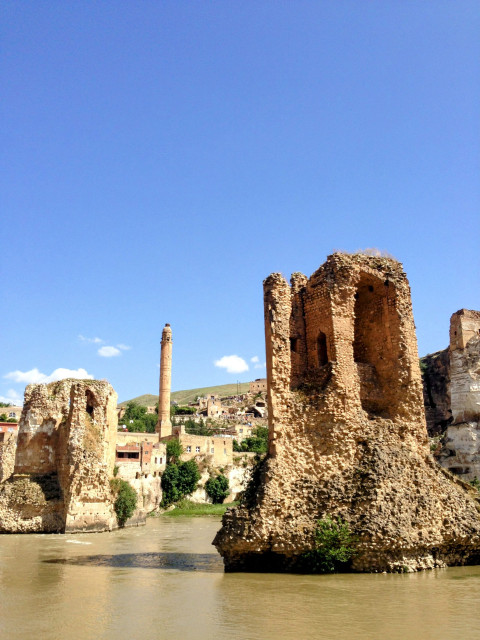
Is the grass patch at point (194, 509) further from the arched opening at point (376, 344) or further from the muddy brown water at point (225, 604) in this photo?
the arched opening at point (376, 344)

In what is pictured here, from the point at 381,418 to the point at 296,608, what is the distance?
6077 millimetres

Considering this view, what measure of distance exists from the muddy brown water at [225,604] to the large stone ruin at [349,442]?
1.93ft

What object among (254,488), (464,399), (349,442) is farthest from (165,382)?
(349,442)

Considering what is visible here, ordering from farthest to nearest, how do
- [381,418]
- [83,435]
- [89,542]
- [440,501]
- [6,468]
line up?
[6,468], [83,435], [89,542], [381,418], [440,501]

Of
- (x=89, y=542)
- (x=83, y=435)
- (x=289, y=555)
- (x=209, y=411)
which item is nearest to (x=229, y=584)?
(x=289, y=555)

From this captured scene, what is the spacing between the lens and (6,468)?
108 feet

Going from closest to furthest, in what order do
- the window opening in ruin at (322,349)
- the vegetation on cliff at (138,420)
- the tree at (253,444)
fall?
the window opening in ruin at (322,349)
the tree at (253,444)
the vegetation on cliff at (138,420)

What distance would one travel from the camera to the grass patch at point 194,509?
4280 cm

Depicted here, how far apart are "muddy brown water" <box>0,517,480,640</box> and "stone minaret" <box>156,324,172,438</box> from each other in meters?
49.6

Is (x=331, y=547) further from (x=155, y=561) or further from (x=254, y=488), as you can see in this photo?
(x=155, y=561)

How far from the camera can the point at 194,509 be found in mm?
45406

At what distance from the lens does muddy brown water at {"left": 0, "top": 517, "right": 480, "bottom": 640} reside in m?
7.12

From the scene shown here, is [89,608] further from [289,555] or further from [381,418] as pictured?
[381,418]

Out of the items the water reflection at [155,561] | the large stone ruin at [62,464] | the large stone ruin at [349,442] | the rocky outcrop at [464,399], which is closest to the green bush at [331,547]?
the large stone ruin at [349,442]
